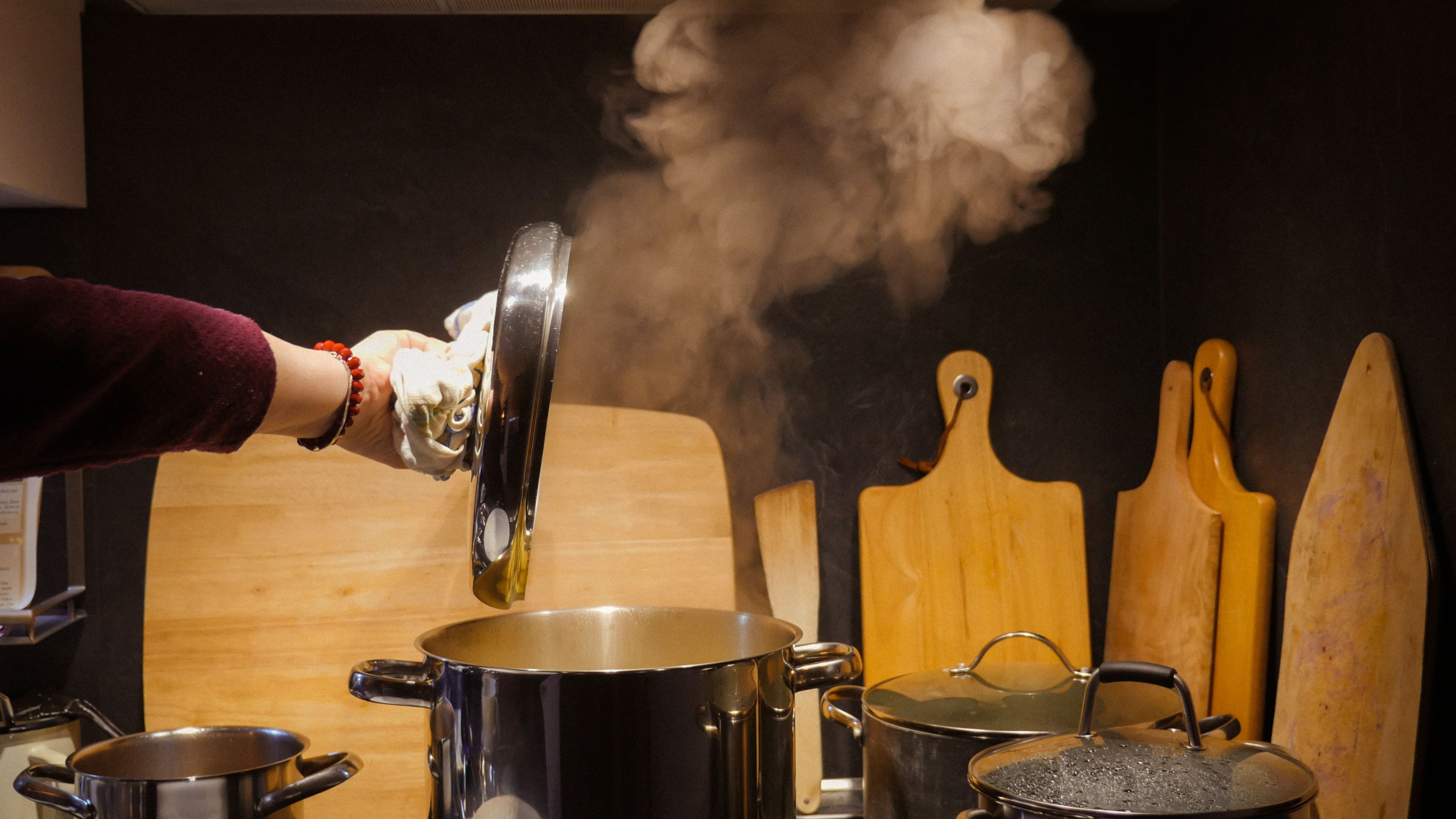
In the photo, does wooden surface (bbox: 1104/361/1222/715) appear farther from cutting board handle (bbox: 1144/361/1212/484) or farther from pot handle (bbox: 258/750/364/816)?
pot handle (bbox: 258/750/364/816)

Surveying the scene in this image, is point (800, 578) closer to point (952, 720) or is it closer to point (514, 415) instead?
point (952, 720)

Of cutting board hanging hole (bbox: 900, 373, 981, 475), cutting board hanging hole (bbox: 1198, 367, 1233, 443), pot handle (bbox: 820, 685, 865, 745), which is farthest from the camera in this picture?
cutting board hanging hole (bbox: 900, 373, 981, 475)

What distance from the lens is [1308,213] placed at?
109 cm

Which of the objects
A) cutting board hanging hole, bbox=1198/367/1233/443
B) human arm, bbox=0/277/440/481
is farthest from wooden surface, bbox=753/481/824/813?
human arm, bbox=0/277/440/481

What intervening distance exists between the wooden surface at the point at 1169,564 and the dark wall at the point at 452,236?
5 centimetres

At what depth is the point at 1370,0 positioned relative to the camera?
992mm

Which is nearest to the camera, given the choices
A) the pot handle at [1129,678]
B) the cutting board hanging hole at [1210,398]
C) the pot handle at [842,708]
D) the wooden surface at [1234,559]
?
the pot handle at [1129,678]

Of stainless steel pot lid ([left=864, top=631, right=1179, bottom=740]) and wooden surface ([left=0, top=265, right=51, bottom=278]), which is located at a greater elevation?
wooden surface ([left=0, top=265, right=51, bottom=278])

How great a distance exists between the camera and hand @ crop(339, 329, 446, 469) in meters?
0.66

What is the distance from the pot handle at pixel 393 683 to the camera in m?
0.77

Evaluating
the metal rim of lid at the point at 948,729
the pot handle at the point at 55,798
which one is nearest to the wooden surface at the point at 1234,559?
the metal rim of lid at the point at 948,729

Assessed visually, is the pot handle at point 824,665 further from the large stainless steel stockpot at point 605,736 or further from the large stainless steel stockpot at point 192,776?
the large stainless steel stockpot at point 192,776

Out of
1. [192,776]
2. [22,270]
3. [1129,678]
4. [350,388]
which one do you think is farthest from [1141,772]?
[22,270]

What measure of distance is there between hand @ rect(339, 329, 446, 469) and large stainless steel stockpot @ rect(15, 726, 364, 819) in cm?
42
